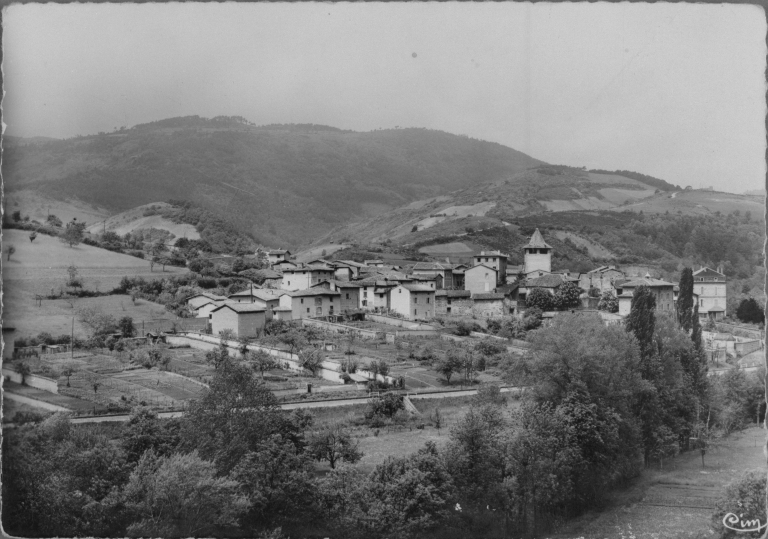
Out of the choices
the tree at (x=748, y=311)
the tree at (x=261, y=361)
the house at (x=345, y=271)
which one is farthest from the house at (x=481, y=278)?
the tree at (x=261, y=361)

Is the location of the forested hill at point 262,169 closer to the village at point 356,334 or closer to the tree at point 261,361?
the village at point 356,334

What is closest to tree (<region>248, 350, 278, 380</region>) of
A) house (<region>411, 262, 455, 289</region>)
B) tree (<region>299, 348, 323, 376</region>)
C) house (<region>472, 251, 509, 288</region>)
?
tree (<region>299, 348, 323, 376</region>)

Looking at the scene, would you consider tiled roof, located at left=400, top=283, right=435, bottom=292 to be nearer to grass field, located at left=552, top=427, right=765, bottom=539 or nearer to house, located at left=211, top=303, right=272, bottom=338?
house, located at left=211, top=303, right=272, bottom=338

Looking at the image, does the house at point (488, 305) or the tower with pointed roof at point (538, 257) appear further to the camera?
the tower with pointed roof at point (538, 257)

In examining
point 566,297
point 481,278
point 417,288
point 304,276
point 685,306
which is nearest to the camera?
point 685,306

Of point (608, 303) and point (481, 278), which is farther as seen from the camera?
point (481, 278)

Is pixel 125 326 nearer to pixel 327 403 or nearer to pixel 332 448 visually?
pixel 327 403

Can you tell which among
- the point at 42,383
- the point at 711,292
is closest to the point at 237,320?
the point at 42,383

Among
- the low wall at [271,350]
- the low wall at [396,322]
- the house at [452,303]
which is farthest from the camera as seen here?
the house at [452,303]
